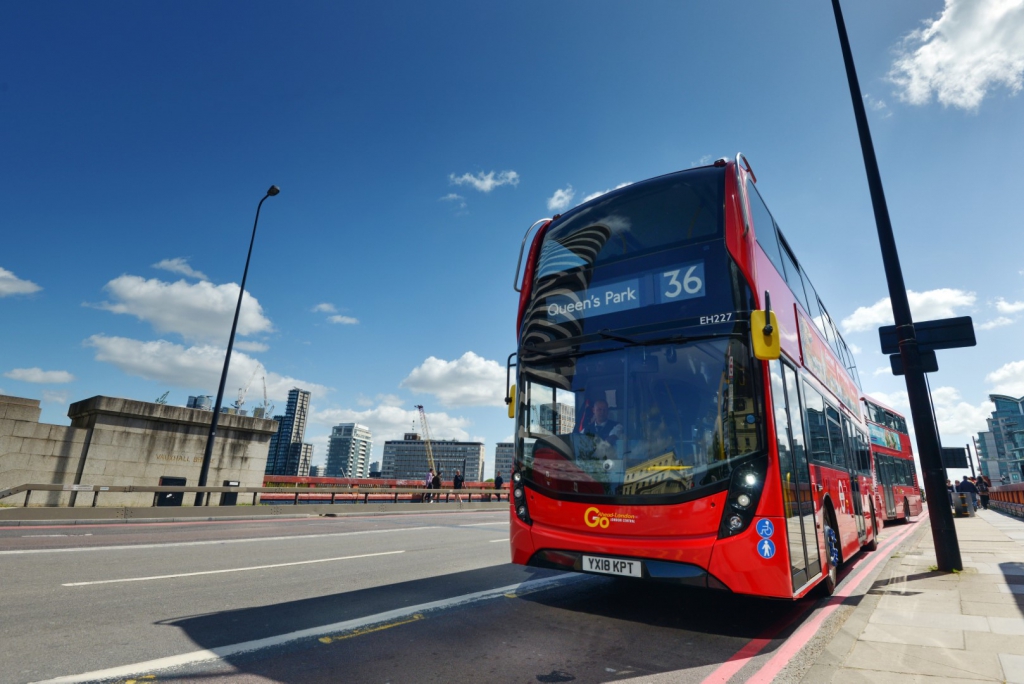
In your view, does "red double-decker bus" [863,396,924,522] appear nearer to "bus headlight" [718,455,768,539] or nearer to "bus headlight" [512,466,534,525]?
"bus headlight" [718,455,768,539]

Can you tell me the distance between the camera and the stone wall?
1468 cm

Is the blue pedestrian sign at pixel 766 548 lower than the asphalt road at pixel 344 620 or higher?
higher

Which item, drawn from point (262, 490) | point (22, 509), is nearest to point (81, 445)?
point (22, 509)

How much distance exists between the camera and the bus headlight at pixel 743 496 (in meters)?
4.46

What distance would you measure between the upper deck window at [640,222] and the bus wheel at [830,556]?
11.9 ft

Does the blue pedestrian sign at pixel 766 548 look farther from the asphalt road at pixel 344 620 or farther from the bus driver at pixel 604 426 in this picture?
the bus driver at pixel 604 426

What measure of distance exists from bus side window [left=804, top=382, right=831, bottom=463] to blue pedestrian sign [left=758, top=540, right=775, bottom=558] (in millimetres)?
1865

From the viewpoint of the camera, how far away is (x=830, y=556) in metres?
6.21

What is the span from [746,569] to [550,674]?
72.7 inches

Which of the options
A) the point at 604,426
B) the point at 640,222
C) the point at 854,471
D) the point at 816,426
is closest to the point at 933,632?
the point at 816,426

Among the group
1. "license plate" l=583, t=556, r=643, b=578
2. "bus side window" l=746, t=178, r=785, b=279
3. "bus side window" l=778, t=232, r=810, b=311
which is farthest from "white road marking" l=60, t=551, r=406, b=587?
"bus side window" l=778, t=232, r=810, b=311

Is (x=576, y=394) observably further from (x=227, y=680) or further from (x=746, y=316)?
(x=227, y=680)

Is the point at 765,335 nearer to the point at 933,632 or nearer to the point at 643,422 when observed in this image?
the point at 643,422

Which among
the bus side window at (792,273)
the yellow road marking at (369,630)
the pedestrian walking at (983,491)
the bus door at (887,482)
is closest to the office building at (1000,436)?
the pedestrian walking at (983,491)
